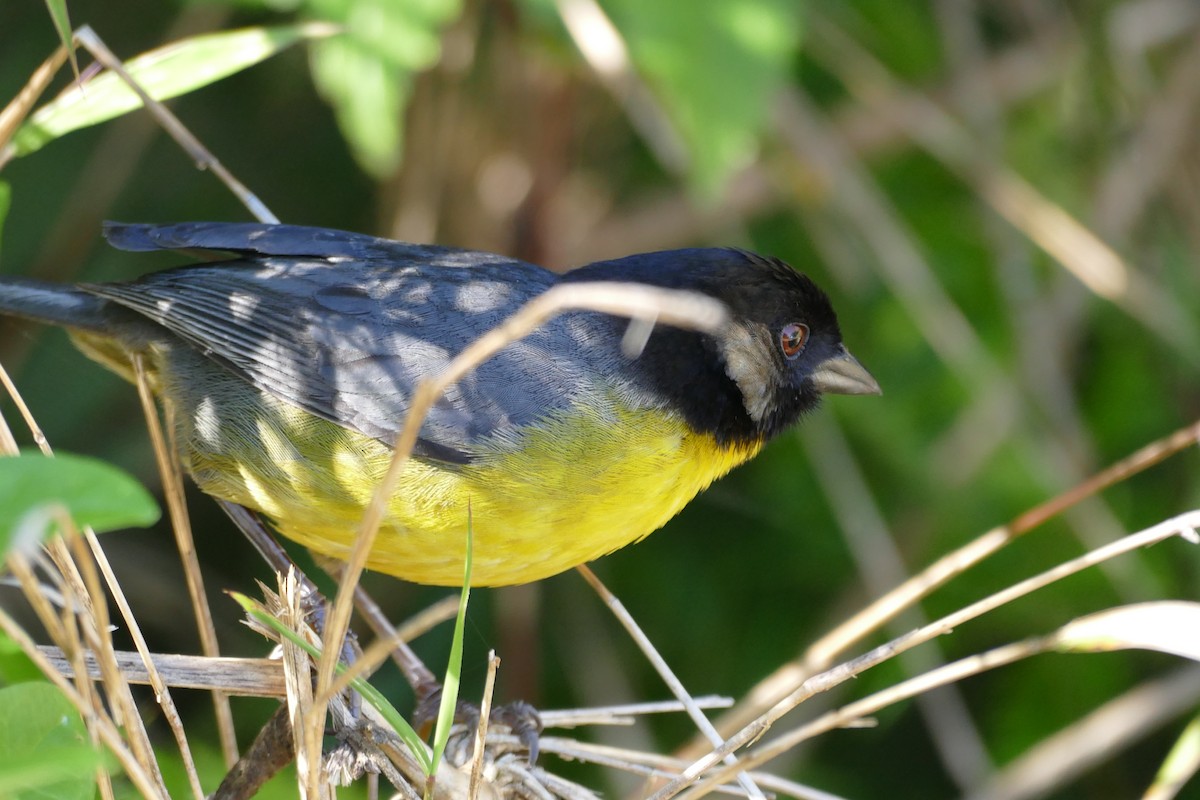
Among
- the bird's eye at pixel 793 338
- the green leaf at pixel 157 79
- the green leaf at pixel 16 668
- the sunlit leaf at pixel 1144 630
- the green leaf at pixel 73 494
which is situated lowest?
the green leaf at pixel 16 668

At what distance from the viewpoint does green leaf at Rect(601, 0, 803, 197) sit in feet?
10.3

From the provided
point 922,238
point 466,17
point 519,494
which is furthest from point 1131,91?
point 519,494

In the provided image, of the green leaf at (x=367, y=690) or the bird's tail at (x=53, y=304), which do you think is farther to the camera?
the bird's tail at (x=53, y=304)

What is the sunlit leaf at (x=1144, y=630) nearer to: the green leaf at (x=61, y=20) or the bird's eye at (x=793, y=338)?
the bird's eye at (x=793, y=338)

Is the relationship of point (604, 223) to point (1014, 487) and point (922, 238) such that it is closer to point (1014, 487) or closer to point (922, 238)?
point (922, 238)

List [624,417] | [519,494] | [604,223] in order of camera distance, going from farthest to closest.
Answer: [604,223] → [624,417] → [519,494]

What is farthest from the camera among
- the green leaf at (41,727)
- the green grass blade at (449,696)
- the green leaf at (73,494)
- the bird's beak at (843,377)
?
the bird's beak at (843,377)

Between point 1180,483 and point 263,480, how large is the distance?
3.07m

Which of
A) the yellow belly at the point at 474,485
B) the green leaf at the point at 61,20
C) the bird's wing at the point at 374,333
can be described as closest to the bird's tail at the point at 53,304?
the bird's wing at the point at 374,333

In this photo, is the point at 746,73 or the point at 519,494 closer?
the point at 519,494

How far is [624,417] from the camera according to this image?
3043mm

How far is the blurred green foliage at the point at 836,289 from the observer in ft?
14.0

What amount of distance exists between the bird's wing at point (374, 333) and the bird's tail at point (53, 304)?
0.50 feet

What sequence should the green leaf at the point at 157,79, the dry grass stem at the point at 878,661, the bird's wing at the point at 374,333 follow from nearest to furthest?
1. the dry grass stem at the point at 878,661
2. the green leaf at the point at 157,79
3. the bird's wing at the point at 374,333
